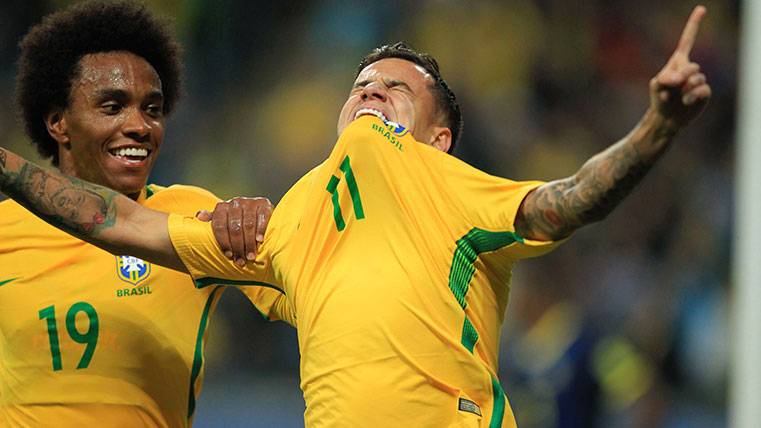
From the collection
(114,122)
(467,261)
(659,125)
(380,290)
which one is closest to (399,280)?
(380,290)

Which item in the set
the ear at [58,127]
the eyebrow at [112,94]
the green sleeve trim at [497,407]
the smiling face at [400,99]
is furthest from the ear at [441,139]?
the ear at [58,127]

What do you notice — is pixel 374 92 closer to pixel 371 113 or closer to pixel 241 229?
pixel 371 113

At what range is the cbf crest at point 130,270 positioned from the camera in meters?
3.34

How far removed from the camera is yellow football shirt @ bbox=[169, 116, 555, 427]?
2551mm

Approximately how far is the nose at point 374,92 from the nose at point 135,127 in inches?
30.7

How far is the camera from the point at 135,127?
3449mm

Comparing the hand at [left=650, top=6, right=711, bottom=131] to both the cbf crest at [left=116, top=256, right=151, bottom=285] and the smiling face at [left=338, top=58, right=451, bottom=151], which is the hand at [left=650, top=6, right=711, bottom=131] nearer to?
the smiling face at [left=338, top=58, right=451, bottom=151]

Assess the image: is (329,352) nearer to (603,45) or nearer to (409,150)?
(409,150)

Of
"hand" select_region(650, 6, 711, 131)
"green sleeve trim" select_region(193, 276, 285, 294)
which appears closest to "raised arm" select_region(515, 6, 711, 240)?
"hand" select_region(650, 6, 711, 131)

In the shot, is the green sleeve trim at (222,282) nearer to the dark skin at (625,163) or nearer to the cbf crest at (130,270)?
the cbf crest at (130,270)

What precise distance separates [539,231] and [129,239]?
1.03 m

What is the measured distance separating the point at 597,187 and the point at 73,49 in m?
1.88

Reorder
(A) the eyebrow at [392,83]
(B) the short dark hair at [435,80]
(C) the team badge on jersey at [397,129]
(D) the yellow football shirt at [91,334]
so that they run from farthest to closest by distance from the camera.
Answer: (D) the yellow football shirt at [91,334], (B) the short dark hair at [435,80], (A) the eyebrow at [392,83], (C) the team badge on jersey at [397,129]

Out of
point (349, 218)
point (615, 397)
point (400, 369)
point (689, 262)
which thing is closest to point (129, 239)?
point (349, 218)
